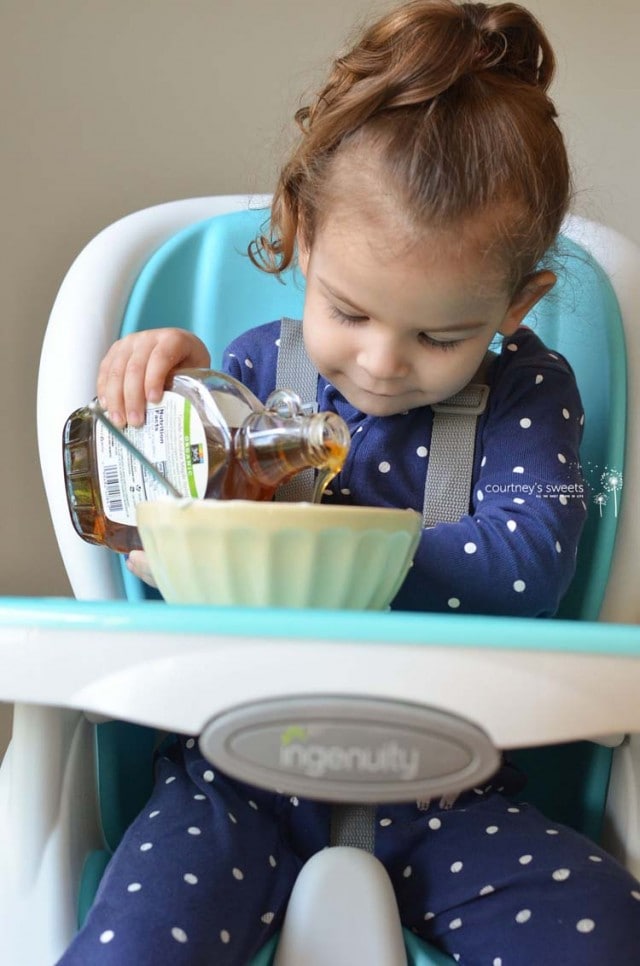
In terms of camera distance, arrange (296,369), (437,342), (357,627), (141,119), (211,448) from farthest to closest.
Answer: (141,119), (296,369), (437,342), (211,448), (357,627)

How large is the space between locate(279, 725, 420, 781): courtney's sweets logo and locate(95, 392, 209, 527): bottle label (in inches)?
7.8

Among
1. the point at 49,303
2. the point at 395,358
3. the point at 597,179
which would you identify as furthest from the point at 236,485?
the point at 597,179

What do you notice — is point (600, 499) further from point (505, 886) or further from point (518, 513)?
point (505, 886)

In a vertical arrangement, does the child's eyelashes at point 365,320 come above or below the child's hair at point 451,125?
below

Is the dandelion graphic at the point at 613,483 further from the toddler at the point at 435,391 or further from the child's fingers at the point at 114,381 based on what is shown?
the child's fingers at the point at 114,381

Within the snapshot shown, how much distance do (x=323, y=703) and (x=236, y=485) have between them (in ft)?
0.75

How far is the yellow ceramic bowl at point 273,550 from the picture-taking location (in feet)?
1.59

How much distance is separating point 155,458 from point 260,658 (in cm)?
23

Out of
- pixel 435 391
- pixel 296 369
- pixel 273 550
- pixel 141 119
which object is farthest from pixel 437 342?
pixel 141 119

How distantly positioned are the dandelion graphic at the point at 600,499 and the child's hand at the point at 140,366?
306 mm

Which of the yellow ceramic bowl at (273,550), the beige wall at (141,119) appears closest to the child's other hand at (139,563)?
the yellow ceramic bowl at (273,550)

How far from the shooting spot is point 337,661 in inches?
16.3

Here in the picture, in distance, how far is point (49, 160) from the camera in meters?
1.12

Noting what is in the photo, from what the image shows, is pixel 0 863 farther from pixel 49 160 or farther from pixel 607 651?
pixel 49 160
